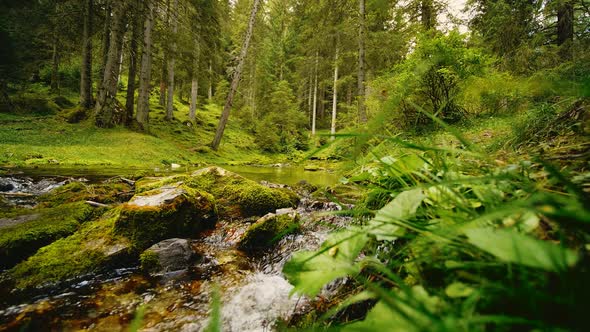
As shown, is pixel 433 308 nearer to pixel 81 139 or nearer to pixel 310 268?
pixel 310 268

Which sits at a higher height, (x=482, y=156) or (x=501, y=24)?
(x=501, y=24)

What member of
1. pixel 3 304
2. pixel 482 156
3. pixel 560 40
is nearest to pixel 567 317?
pixel 482 156

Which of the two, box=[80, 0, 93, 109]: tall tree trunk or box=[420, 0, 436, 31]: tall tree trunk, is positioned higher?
box=[420, 0, 436, 31]: tall tree trunk

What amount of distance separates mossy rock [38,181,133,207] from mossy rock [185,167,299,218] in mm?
1040

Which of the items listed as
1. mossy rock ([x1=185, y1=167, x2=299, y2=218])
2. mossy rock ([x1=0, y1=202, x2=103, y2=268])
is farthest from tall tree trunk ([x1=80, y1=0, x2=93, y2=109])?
mossy rock ([x1=0, y1=202, x2=103, y2=268])

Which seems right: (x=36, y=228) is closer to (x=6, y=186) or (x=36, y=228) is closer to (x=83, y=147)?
(x=6, y=186)

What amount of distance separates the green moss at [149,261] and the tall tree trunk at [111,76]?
11934mm

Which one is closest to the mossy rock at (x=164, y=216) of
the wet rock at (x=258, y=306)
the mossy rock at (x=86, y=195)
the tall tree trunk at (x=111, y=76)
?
the mossy rock at (x=86, y=195)

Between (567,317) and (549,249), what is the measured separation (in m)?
0.12

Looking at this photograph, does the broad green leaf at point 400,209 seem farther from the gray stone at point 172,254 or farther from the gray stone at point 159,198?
the gray stone at point 159,198

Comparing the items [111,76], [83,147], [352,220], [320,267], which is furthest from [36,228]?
[111,76]

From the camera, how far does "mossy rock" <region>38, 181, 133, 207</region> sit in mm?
3928

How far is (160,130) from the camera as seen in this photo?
1619cm

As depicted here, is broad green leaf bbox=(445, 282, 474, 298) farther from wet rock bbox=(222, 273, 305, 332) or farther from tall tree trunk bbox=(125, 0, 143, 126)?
tall tree trunk bbox=(125, 0, 143, 126)
